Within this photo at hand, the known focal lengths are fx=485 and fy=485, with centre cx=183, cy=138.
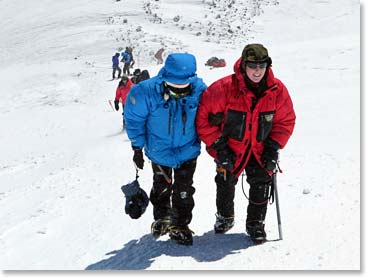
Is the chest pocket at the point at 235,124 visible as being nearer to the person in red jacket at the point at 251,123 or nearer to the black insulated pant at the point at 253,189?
the person in red jacket at the point at 251,123

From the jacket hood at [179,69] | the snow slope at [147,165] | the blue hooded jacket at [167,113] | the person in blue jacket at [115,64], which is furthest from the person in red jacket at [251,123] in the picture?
the person in blue jacket at [115,64]

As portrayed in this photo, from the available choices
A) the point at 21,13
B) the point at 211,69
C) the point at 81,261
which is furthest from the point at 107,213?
the point at 21,13

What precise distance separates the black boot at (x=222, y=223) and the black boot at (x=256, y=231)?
12.1 inches

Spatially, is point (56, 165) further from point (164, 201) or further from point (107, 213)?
point (164, 201)

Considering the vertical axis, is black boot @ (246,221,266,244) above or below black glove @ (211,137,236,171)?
below

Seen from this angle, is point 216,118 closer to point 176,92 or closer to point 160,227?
point 176,92

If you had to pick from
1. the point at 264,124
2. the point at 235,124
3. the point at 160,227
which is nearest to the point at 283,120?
the point at 264,124

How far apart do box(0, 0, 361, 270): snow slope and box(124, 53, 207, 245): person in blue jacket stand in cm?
35

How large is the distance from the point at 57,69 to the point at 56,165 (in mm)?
16036

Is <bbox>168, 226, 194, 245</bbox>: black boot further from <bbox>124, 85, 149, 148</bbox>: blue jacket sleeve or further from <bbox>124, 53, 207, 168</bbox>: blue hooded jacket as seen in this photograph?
<bbox>124, 85, 149, 148</bbox>: blue jacket sleeve

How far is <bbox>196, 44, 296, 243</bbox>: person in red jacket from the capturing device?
4.44 metres

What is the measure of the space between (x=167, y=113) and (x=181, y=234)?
1298 mm

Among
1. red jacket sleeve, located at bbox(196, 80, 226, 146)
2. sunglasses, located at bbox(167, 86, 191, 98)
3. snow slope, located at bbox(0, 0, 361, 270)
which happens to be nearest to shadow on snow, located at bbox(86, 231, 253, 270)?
snow slope, located at bbox(0, 0, 361, 270)

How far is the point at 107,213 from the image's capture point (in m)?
6.41
